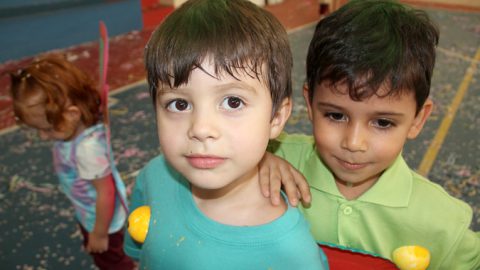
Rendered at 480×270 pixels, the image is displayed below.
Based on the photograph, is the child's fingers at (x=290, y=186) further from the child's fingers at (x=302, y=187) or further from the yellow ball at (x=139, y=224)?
the yellow ball at (x=139, y=224)

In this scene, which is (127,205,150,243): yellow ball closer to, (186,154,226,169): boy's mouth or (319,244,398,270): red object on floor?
(186,154,226,169): boy's mouth

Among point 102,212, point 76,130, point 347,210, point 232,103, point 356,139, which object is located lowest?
point 102,212

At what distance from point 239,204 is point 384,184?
0.32 m

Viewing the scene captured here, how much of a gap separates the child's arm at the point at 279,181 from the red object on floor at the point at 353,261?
4.3 inches

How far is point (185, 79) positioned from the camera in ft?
2.17

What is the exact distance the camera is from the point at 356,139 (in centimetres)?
84

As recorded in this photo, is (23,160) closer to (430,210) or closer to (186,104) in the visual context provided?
(186,104)

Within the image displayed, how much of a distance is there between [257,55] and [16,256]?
1424mm

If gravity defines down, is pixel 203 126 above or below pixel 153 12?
above

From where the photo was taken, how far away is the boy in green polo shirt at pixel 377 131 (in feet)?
2.69

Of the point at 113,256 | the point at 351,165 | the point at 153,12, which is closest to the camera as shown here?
the point at 351,165

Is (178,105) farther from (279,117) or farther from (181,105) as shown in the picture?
(279,117)

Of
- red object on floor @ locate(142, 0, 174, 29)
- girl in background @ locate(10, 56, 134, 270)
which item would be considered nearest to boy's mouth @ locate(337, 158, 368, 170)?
girl in background @ locate(10, 56, 134, 270)

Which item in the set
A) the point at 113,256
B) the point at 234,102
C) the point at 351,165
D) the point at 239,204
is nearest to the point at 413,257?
the point at 351,165
